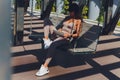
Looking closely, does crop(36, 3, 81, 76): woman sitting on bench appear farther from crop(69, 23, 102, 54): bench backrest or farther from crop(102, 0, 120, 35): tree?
crop(102, 0, 120, 35): tree

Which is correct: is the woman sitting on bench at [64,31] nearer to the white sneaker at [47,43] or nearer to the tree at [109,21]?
the white sneaker at [47,43]

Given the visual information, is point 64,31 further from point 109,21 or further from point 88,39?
point 109,21

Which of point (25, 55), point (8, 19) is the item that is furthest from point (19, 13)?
point (8, 19)

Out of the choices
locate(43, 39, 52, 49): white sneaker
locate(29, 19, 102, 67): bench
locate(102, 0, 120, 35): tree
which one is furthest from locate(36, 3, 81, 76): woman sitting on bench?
locate(102, 0, 120, 35): tree

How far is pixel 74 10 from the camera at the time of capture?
5.63 metres

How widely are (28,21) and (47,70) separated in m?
5.88

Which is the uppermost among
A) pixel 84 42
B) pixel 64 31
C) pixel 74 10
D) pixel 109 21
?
pixel 74 10

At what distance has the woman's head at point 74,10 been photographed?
5.57 meters

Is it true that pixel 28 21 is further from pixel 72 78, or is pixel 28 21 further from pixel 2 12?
pixel 2 12

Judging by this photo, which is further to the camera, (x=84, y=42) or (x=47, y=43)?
(x=84, y=42)

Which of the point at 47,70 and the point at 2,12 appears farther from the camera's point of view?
the point at 47,70

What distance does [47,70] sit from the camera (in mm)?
5199

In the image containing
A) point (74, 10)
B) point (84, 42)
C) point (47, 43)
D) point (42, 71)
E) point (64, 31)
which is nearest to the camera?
point (42, 71)

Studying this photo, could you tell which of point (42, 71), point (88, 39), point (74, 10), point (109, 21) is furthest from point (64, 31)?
point (109, 21)
